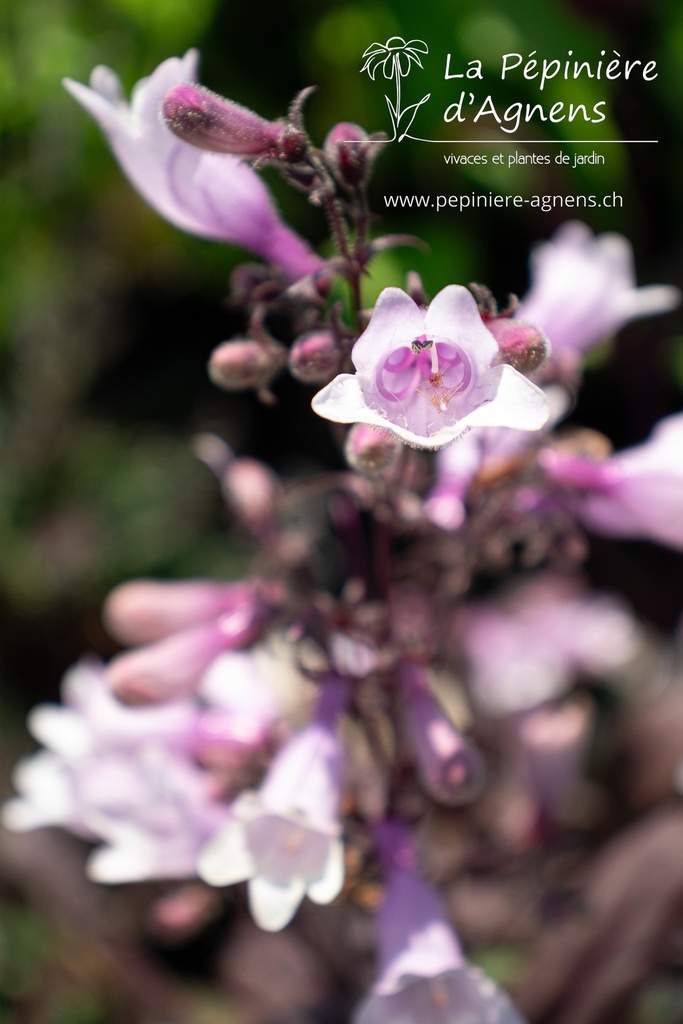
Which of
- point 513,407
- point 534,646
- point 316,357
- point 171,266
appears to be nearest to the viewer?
point 513,407

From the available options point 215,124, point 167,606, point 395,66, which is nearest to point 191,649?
point 167,606

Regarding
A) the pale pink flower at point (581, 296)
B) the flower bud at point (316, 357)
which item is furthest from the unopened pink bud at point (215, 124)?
the pale pink flower at point (581, 296)

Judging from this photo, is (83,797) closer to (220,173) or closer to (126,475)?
(220,173)

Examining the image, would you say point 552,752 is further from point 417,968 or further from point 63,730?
point 63,730

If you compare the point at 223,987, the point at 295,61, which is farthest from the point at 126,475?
the point at 223,987

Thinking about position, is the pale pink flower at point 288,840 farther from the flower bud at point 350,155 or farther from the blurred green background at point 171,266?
the blurred green background at point 171,266

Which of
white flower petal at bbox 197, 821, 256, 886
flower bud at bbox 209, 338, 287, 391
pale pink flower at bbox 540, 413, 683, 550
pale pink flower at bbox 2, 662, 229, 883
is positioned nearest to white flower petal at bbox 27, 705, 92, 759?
pale pink flower at bbox 2, 662, 229, 883

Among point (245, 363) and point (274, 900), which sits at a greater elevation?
point (245, 363)
